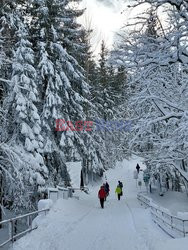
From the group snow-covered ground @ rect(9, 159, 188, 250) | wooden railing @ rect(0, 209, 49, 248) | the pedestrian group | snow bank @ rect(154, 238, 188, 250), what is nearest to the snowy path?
snow-covered ground @ rect(9, 159, 188, 250)

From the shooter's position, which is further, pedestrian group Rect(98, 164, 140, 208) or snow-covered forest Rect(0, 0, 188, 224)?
pedestrian group Rect(98, 164, 140, 208)

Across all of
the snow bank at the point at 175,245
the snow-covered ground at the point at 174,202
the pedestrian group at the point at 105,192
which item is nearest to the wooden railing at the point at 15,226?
the snow bank at the point at 175,245

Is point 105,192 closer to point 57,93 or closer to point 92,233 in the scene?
point 57,93

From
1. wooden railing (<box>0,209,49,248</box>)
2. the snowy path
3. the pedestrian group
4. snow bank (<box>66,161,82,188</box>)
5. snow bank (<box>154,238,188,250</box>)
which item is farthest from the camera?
snow bank (<box>66,161,82,188</box>)

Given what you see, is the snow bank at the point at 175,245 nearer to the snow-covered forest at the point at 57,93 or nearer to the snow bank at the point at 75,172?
the snow-covered forest at the point at 57,93

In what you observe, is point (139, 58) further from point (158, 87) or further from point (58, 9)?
point (58, 9)

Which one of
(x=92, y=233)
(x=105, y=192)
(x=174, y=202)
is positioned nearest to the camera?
(x=92, y=233)

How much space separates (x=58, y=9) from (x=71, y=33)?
284cm

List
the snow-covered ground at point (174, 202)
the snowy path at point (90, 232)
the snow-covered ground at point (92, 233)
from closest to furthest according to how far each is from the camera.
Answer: the snow-covered ground at point (92, 233)
the snowy path at point (90, 232)
the snow-covered ground at point (174, 202)

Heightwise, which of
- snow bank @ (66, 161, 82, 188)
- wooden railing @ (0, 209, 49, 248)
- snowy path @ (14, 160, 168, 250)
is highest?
snow bank @ (66, 161, 82, 188)

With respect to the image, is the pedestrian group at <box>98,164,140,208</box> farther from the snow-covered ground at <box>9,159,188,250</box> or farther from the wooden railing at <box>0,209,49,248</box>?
the wooden railing at <box>0,209,49,248</box>

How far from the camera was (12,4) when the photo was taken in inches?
801

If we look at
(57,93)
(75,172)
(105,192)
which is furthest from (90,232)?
(75,172)

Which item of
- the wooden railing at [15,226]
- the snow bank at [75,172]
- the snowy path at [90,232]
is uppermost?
the snow bank at [75,172]
